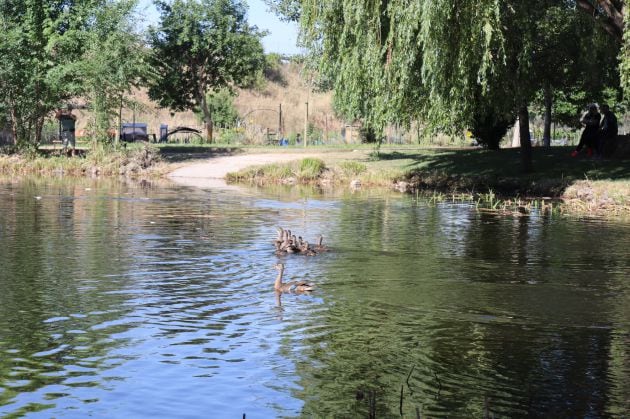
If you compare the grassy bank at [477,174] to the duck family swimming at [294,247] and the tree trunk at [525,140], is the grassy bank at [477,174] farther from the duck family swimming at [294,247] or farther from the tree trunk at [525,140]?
the duck family swimming at [294,247]

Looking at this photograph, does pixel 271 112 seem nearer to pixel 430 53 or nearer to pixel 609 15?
pixel 609 15

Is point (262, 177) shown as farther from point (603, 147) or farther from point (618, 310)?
point (618, 310)

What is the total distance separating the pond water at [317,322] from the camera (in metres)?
9.73

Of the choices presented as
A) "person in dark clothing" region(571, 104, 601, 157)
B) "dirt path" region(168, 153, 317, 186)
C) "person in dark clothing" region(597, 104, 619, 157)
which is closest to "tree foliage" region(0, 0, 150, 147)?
"dirt path" region(168, 153, 317, 186)

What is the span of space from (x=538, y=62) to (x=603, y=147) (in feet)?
20.5

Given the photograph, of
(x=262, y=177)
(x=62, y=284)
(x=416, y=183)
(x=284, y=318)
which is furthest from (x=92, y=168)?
(x=284, y=318)

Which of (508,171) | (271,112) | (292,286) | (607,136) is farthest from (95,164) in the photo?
(271,112)

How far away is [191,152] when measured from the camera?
50375 millimetres

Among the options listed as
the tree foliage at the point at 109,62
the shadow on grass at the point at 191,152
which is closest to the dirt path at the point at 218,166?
the shadow on grass at the point at 191,152

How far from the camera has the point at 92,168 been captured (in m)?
43.7

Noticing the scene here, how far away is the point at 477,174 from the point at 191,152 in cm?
1936

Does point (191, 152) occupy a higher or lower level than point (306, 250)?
higher

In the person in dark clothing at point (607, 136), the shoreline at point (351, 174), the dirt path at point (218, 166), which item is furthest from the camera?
the dirt path at point (218, 166)

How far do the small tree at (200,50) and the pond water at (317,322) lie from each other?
36.6 meters
